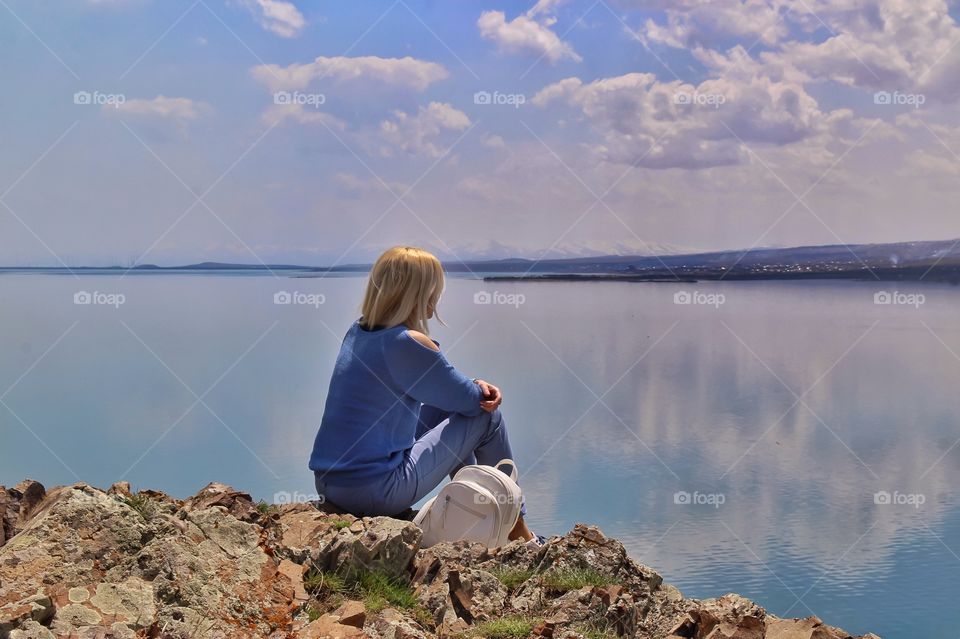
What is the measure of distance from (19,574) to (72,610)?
0.32 metres

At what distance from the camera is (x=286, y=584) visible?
156 inches

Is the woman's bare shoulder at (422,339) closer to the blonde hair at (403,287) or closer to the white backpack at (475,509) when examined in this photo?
the blonde hair at (403,287)

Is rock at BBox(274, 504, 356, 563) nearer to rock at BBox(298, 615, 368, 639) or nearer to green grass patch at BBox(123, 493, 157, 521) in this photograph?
green grass patch at BBox(123, 493, 157, 521)

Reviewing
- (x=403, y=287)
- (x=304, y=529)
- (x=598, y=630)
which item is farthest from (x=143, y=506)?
(x=598, y=630)

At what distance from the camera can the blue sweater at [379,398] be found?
5.12 m

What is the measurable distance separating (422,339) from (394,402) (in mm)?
364

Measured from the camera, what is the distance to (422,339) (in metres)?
5.12

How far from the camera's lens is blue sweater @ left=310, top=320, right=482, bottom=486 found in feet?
16.8

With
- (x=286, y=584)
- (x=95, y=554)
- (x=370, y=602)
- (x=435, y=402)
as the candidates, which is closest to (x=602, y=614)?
(x=370, y=602)

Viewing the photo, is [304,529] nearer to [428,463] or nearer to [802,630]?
[428,463]

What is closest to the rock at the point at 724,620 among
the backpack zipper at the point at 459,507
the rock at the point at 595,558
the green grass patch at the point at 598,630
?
the green grass patch at the point at 598,630

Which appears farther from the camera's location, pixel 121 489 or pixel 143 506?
pixel 121 489

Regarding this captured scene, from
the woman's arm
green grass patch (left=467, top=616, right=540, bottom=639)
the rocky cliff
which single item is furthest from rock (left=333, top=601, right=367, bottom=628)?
the woman's arm

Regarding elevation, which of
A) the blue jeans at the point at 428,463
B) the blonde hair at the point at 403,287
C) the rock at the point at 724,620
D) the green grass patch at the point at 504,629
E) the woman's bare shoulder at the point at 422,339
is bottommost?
the green grass patch at the point at 504,629
